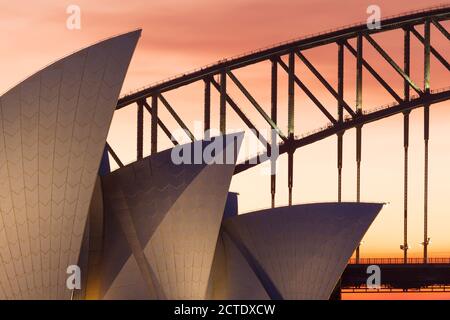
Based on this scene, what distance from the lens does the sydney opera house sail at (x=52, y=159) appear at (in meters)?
Result: 69.9

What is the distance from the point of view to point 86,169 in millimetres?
72312

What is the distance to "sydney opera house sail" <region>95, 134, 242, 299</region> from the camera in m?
76.8

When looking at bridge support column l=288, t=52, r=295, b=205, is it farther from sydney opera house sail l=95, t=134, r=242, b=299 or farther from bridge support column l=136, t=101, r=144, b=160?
sydney opera house sail l=95, t=134, r=242, b=299

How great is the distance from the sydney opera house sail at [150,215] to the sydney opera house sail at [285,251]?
5756 millimetres

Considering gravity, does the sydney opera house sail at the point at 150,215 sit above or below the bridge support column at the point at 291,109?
below

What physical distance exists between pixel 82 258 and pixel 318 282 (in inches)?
594

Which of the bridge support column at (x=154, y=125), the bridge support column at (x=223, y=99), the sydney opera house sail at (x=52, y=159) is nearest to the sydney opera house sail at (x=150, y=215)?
the sydney opera house sail at (x=52, y=159)

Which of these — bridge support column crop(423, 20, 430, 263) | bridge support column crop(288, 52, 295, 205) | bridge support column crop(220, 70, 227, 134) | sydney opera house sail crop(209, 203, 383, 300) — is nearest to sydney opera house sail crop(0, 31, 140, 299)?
sydney opera house sail crop(209, 203, 383, 300)

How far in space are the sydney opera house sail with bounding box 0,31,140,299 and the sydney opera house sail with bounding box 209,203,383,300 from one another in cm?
1231

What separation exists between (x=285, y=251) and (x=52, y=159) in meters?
17.6

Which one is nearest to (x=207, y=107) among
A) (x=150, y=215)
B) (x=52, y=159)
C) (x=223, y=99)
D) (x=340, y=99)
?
(x=223, y=99)

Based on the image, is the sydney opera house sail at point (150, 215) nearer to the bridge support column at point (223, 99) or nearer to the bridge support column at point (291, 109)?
the bridge support column at point (291, 109)
